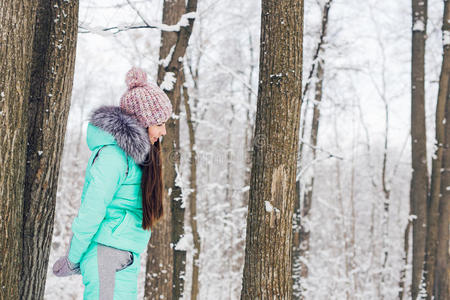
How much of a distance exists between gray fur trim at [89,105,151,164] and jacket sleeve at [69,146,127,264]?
0.10 m

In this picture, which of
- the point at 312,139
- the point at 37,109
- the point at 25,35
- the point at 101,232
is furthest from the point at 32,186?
the point at 312,139

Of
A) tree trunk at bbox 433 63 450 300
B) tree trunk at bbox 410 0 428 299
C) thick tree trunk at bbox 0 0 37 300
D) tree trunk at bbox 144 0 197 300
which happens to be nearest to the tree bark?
tree trunk at bbox 144 0 197 300

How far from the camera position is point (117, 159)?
2.57 m

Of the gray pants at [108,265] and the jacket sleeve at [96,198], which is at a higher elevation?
the jacket sleeve at [96,198]

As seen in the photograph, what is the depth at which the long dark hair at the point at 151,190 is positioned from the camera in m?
2.67

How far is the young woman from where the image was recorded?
250cm

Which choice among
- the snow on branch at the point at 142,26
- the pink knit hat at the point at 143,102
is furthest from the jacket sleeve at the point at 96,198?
the snow on branch at the point at 142,26

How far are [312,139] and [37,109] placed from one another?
938 cm

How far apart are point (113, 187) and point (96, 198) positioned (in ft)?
0.40

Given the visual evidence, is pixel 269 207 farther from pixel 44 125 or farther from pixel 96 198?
pixel 44 125

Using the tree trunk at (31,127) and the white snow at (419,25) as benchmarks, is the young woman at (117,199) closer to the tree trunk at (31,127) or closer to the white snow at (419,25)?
the tree trunk at (31,127)

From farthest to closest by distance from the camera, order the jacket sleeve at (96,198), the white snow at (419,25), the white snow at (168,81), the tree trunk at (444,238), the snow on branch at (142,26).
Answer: the white snow at (419,25), the tree trunk at (444,238), the white snow at (168,81), the snow on branch at (142,26), the jacket sleeve at (96,198)

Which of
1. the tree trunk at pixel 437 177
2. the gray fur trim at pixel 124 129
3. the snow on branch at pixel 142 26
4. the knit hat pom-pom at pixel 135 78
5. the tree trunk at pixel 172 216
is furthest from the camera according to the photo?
the tree trunk at pixel 437 177

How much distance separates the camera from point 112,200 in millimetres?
2646
